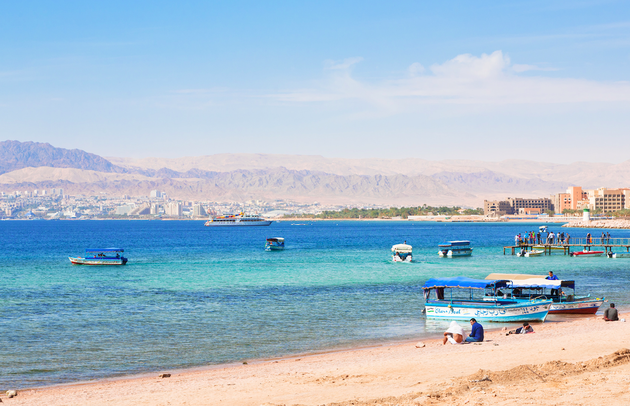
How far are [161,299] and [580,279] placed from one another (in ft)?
123

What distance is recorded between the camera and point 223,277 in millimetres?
61062

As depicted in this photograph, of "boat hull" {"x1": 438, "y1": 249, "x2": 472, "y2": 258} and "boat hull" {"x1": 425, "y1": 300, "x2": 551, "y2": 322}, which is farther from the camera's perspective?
"boat hull" {"x1": 438, "y1": 249, "x2": 472, "y2": 258}

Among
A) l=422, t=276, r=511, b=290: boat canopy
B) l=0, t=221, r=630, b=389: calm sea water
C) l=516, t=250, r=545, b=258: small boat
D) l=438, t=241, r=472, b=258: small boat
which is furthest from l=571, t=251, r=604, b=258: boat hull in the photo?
l=422, t=276, r=511, b=290: boat canopy

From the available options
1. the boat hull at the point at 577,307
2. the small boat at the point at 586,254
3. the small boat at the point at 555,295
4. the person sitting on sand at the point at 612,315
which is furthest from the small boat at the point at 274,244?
the person sitting on sand at the point at 612,315

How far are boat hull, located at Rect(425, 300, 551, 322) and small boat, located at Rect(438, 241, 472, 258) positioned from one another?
5313cm

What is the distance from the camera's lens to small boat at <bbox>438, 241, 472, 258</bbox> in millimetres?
88000

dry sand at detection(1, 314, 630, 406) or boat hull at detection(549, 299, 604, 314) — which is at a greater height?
dry sand at detection(1, 314, 630, 406)

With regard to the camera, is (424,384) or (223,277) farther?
(223,277)

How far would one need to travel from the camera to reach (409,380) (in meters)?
18.9

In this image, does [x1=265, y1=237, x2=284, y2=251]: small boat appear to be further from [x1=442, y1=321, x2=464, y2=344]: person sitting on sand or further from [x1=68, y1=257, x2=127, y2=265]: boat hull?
[x1=442, y1=321, x2=464, y2=344]: person sitting on sand

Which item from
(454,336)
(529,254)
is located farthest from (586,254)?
(454,336)

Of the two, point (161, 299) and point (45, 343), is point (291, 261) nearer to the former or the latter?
point (161, 299)

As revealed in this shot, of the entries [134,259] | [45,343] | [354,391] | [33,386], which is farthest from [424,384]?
[134,259]

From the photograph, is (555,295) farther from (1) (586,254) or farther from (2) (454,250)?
(1) (586,254)
